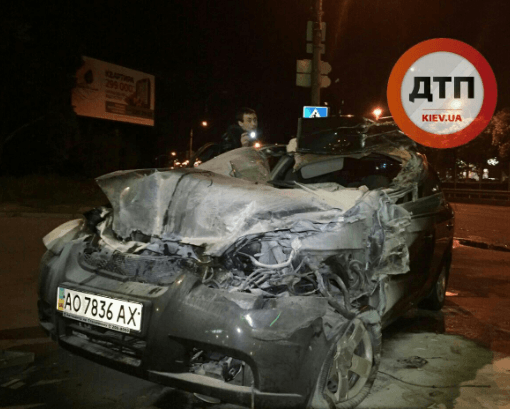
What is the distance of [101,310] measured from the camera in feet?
9.27

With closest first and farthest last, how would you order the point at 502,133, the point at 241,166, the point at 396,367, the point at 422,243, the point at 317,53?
the point at 396,367
the point at 422,243
the point at 241,166
the point at 317,53
the point at 502,133

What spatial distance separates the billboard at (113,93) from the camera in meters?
23.7

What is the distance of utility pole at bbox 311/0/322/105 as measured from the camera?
11297mm

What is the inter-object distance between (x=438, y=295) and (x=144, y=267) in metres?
3.53

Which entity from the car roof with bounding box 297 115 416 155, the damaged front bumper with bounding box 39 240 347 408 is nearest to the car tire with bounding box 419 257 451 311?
the car roof with bounding box 297 115 416 155

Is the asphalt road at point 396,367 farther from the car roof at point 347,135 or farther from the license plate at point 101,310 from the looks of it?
the car roof at point 347,135

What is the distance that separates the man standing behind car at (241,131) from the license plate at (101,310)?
9.13 feet

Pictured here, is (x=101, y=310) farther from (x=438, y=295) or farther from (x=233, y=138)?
(x=438, y=295)

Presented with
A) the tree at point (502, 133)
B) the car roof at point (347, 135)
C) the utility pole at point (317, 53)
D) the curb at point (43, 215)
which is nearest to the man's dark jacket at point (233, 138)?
the car roof at point (347, 135)

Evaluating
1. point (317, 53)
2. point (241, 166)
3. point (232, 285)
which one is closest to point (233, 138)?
point (241, 166)

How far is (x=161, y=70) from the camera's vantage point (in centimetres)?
3081

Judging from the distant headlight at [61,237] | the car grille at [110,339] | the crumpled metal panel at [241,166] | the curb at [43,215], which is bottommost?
the curb at [43,215]

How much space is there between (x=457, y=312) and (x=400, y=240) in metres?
2.58

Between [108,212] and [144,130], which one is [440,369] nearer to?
[108,212]
